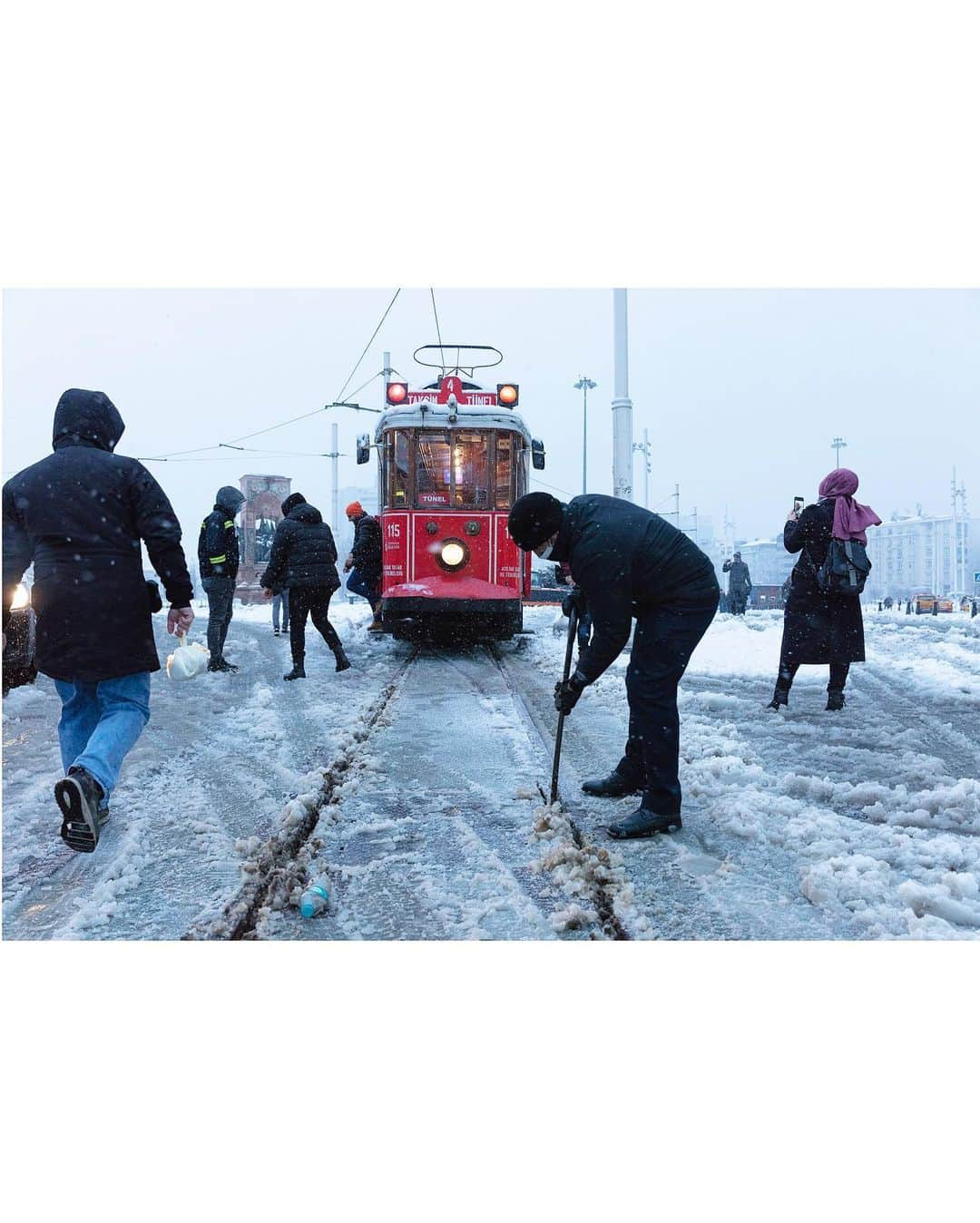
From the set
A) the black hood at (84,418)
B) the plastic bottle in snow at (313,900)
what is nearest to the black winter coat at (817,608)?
the plastic bottle in snow at (313,900)

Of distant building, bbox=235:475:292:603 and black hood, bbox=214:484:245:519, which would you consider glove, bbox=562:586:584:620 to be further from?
distant building, bbox=235:475:292:603

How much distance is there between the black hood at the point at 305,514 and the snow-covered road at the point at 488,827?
207 centimetres

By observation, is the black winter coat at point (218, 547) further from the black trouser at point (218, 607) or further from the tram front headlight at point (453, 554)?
the tram front headlight at point (453, 554)

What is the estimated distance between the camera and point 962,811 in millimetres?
3777

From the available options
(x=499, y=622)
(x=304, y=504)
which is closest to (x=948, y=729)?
(x=499, y=622)

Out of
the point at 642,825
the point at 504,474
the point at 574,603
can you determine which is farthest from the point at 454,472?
the point at 642,825

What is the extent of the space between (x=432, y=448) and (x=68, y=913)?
768 cm

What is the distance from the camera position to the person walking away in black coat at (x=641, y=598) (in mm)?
3482

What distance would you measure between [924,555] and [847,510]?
5647 cm

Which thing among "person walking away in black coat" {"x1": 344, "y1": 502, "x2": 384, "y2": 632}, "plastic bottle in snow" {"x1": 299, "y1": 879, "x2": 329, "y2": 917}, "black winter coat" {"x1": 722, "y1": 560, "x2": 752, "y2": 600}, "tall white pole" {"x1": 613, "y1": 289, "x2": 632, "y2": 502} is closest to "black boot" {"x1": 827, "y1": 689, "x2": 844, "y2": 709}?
"tall white pole" {"x1": 613, "y1": 289, "x2": 632, "y2": 502}

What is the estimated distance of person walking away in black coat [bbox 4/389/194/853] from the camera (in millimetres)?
3348

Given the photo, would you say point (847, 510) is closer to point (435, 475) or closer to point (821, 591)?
point (821, 591)

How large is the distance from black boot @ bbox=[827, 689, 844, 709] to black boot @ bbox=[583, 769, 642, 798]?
3037mm

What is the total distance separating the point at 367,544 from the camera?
11023 millimetres
